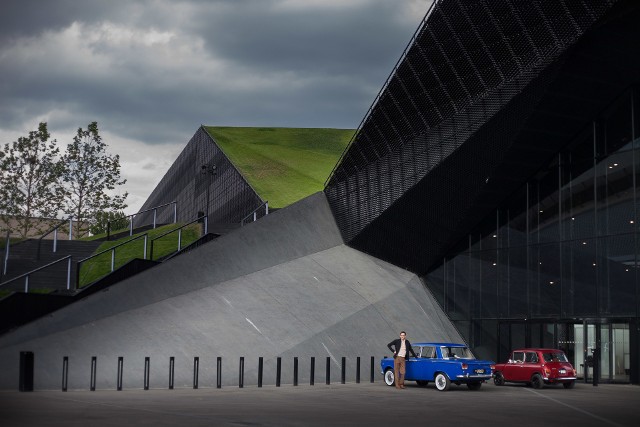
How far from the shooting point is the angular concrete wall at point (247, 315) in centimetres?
2245

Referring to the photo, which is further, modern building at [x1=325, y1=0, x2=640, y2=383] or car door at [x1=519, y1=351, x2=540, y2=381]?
modern building at [x1=325, y1=0, x2=640, y2=383]

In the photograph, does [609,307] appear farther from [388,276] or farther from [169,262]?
[169,262]

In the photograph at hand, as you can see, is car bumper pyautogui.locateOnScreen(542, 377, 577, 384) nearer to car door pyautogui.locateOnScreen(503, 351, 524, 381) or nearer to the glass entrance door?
car door pyautogui.locateOnScreen(503, 351, 524, 381)

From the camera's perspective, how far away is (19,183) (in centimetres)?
5481

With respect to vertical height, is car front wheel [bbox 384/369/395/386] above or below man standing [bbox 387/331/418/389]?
below

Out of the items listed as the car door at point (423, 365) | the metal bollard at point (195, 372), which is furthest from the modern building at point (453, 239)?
the car door at point (423, 365)

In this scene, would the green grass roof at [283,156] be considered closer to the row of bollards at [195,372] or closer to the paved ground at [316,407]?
the row of bollards at [195,372]

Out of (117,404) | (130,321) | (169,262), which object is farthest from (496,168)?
(117,404)

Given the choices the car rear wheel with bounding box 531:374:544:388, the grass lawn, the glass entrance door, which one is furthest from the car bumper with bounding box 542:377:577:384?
the grass lawn

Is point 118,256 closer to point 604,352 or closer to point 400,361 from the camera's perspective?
point 400,361

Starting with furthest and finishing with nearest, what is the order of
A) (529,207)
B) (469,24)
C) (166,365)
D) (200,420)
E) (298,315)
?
1. (529,207)
2. (298,315)
3. (469,24)
4. (166,365)
5. (200,420)

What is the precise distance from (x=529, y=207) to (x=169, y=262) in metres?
12.7

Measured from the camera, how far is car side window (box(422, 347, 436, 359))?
2278 centimetres

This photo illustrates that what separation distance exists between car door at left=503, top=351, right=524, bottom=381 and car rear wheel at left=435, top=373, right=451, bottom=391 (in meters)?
3.67
